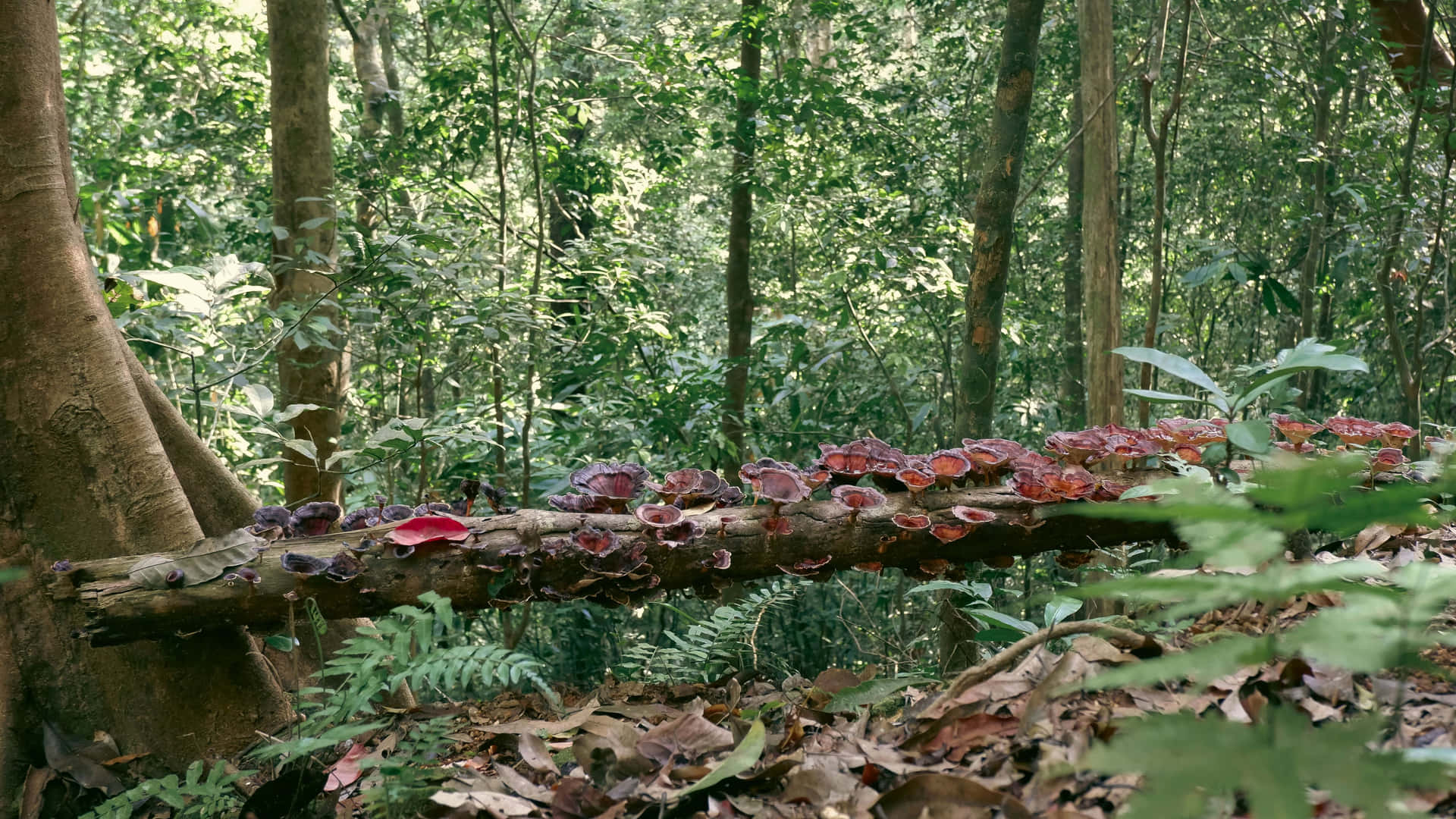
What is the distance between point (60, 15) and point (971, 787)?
12788 millimetres

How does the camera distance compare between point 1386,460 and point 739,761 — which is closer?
point 739,761

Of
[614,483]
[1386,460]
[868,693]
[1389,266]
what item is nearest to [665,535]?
[614,483]

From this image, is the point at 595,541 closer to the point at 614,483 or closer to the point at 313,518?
the point at 614,483

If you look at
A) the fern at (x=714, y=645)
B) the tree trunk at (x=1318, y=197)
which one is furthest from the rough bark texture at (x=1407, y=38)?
the fern at (x=714, y=645)

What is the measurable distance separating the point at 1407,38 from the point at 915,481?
5.59 meters

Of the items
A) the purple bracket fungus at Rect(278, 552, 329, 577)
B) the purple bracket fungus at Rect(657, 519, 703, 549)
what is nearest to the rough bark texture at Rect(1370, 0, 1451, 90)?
the purple bracket fungus at Rect(657, 519, 703, 549)

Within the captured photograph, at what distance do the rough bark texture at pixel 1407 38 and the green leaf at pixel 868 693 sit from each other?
5.55 meters

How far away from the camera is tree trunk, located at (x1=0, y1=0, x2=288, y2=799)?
2.23m

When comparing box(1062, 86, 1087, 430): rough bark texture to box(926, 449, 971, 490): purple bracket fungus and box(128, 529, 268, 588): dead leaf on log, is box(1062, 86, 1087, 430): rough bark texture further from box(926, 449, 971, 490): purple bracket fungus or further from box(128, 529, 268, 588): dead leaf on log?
box(128, 529, 268, 588): dead leaf on log

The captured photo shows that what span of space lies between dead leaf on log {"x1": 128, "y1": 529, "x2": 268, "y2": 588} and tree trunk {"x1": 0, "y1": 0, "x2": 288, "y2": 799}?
275 mm

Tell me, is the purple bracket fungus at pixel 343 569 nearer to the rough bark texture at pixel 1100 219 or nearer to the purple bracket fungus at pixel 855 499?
the purple bracket fungus at pixel 855 499

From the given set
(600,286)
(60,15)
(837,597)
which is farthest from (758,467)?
(60,15)

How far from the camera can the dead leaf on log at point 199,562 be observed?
78.9 inches

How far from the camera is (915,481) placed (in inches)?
92.7
